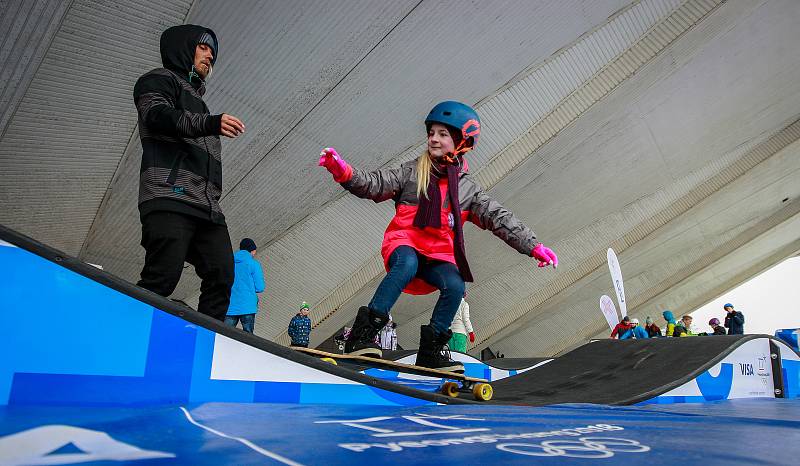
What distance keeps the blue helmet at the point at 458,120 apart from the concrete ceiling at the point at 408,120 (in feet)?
11.9

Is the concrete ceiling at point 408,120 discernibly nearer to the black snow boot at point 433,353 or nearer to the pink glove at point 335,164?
the pink glove at point 335,164

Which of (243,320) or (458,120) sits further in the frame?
(243,320)

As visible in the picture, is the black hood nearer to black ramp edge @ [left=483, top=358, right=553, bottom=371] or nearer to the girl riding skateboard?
the girl riding skateboard

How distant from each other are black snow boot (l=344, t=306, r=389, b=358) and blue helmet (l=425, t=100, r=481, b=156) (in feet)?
3.60

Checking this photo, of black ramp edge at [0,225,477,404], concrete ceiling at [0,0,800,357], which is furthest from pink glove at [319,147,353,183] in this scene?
concrete ceiling at [0,0,800,357]

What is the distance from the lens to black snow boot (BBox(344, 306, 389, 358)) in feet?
8.48

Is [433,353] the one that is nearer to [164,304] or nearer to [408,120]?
[164,304]

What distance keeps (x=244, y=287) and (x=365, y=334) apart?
9.65 ft

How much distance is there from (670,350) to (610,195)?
1011cm

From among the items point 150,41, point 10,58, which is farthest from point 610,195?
point 10,58

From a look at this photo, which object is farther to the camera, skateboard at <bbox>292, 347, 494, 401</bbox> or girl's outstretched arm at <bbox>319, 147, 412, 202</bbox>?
girl's outstretched arm at <bbox>319, 147, 412, 202</bbox>

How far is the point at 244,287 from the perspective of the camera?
5.26 meters

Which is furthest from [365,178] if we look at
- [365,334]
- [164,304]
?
[164,304]

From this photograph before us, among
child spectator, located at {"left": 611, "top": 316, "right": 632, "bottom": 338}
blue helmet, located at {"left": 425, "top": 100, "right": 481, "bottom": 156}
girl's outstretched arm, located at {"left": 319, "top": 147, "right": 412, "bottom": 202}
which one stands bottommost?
girl's outstretched arm, located at {"left": 319, "top": 147, "right": 412, "bottom": 202}
